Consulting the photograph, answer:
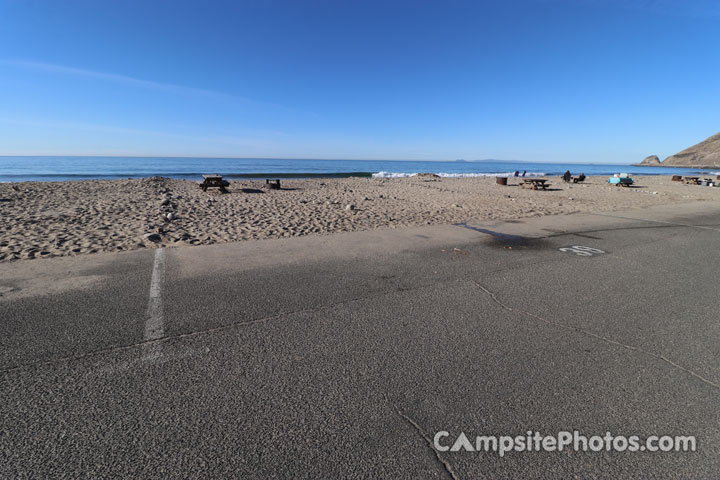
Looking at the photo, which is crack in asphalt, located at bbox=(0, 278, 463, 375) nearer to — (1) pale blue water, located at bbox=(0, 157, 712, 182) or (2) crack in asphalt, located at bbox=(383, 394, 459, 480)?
(2) crack in asphalt, located at bbox=(383, 394, 459, 480)

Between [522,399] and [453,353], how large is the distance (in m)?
0.65

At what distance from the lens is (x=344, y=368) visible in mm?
2611

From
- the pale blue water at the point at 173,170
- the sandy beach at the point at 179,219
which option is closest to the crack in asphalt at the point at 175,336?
the sandy beach at the point at 179,219

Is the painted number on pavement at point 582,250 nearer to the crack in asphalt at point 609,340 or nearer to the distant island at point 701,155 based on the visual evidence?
the crack in asphalt at point 609,340

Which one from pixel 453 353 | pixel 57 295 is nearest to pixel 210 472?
pixel 453 353

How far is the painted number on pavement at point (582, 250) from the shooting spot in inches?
243

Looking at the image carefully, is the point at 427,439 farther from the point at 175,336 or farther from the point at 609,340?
the point at 175,336

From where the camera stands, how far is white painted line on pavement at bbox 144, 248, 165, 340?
10.2ft

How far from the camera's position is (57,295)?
3920 millimetres

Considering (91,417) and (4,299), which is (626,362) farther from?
(4,299)
